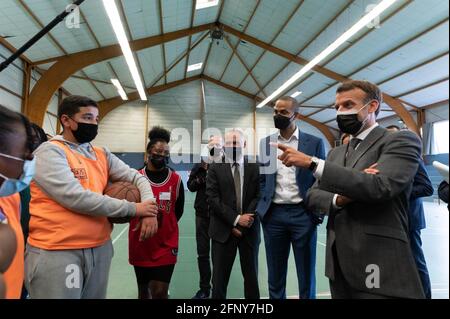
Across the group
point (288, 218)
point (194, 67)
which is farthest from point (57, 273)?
point (194, 67)

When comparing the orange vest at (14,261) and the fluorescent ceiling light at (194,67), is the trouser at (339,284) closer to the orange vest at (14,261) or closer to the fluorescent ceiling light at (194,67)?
the orange vest at (14,261)

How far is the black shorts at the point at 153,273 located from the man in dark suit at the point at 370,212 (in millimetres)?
1260

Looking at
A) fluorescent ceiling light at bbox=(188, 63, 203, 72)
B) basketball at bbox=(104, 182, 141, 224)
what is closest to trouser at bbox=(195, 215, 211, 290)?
basketball at bbox=(104, 182, 141, 224)

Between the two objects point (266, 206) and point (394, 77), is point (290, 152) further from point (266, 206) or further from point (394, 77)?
→ point (394, 77)

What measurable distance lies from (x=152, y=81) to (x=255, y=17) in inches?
276

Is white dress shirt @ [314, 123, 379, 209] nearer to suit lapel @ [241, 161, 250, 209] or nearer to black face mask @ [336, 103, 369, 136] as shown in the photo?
black face mask @ [336, 103, 369, 136]

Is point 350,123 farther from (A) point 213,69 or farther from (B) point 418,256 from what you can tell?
(A) point 213,69

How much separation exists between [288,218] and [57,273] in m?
1.65

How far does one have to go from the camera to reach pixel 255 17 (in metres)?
10.6

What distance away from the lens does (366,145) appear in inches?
59.7

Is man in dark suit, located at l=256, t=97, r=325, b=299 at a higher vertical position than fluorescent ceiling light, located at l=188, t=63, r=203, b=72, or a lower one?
lower

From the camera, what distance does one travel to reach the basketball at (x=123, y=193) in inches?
63.7

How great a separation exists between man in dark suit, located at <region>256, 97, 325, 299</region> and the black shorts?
85 centimetres

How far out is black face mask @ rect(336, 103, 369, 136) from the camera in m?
1.59
